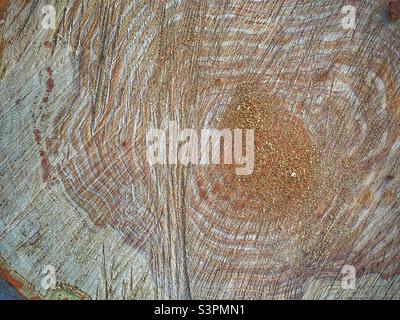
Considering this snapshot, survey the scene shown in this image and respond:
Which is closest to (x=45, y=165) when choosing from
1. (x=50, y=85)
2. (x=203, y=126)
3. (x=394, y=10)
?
(x=50, y=85)

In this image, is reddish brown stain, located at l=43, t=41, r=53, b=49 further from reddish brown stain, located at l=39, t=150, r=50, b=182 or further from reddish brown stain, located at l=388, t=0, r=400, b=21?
reddish brown stain, located at l=388, t=0, r=400, b=21

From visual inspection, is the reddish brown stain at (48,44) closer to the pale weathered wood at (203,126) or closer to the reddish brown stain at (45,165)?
the pale weathered wood at (203,126)

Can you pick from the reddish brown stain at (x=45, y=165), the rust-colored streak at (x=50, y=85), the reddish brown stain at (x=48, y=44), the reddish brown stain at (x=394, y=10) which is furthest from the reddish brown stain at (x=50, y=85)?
the reddish brown stain at (x=394, y=10)

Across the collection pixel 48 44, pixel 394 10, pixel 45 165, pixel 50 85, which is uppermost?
pixel 394 10

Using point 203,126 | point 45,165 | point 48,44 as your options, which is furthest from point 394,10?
point 45,165

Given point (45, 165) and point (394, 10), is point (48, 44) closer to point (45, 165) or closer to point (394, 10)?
point (45, 165)

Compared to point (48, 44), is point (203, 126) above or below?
below

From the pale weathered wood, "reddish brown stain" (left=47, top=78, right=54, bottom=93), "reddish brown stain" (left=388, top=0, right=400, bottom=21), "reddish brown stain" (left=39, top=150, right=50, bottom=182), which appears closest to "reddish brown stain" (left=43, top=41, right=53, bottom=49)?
the pale weathered wood

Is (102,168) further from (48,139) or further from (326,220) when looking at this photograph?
(326,220)
